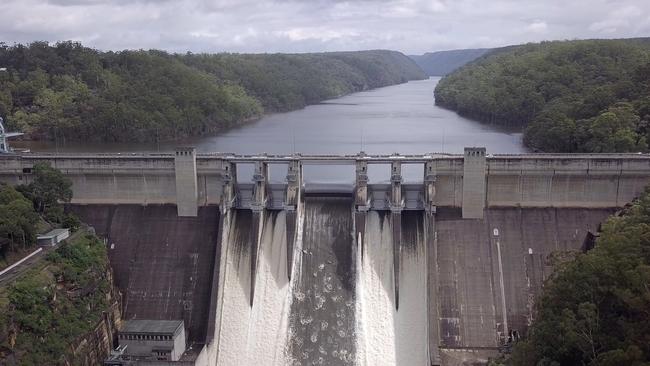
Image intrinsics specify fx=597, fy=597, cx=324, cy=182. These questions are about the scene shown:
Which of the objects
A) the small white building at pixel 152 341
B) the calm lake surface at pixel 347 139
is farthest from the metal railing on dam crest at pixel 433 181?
the calm lake surface at pixel 347 139

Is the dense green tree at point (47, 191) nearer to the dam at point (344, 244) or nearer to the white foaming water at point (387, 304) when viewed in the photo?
the dam at point (344, 244)

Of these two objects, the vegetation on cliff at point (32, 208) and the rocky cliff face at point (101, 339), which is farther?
the vegetation on cliff at point (32, 208)

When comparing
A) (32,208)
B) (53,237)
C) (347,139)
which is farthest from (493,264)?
(347,139)

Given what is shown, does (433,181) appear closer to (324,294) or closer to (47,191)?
(324,294)

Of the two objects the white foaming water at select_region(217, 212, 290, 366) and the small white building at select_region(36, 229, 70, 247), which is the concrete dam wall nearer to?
the white foaming water at select_region(217, 212, 290, 366)

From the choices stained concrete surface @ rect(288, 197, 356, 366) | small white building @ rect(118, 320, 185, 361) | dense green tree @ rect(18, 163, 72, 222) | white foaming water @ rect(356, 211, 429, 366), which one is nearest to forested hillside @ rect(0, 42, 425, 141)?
dense green tree @ rect(18, 163, 72, 222)
